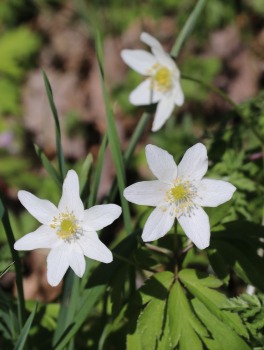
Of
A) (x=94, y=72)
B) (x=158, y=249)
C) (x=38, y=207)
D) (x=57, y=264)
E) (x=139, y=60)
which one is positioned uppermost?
(x=139, y=60)

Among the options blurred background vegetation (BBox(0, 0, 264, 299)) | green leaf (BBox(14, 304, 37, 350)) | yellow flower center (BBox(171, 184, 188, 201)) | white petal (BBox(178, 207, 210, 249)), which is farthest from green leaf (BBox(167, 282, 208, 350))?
blurred background vegetation (BBox(0, 0, 264, 299))

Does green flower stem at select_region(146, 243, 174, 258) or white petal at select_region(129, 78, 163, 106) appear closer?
green flower stem at select_region(146, 243, 174, 258)

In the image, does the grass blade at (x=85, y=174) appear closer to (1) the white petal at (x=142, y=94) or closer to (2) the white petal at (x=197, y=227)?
(2) the white petal at (x=197, y=227)

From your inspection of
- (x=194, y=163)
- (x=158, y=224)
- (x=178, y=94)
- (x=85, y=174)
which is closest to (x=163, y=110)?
(x=178, y=94)

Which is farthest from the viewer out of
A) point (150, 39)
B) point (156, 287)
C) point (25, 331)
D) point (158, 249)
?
point (150, 39)

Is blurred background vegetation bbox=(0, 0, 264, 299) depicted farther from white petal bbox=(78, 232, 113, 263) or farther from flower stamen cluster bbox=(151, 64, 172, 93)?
white petal bbox=(78, 232, 113, 263)

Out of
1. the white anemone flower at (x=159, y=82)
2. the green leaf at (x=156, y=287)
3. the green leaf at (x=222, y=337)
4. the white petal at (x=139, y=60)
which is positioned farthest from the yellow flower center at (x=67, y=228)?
the white petal at (x=139, y=60)

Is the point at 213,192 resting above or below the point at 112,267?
above

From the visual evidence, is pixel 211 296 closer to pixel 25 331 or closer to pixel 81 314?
pixel 81 314
